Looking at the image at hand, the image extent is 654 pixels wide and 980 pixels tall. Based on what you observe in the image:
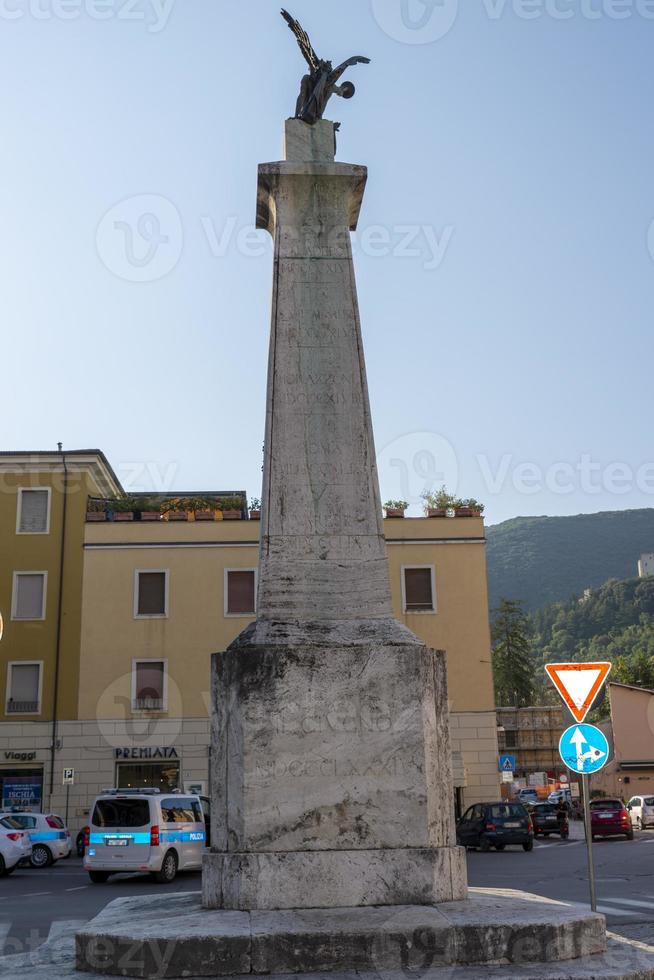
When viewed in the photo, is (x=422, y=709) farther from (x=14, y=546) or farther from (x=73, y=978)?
(x=14, y=546)

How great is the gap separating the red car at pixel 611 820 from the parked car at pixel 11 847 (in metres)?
16.9

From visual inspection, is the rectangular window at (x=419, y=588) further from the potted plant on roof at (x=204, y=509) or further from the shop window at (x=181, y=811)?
the shop window at (x=181, y=811)

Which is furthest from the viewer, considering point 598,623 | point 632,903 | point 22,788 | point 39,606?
point 598,623

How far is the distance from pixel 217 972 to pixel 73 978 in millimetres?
840

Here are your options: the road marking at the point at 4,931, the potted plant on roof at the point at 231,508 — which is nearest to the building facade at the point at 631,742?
the potted plant on roof at the point at 231,508

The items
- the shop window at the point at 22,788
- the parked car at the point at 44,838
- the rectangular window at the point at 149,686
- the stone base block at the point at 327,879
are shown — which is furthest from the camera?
the rectangular window at the point at 149,686

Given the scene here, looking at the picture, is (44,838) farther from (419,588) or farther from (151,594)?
(419,588)

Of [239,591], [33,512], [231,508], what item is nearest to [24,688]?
[33,512]

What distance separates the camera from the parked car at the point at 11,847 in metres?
21.0

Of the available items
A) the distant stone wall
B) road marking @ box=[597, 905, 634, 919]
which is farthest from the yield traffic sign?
the distant stone wall

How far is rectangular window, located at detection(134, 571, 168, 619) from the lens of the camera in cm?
Answer: 3269

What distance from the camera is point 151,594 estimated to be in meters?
32.8

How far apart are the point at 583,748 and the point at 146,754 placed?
24.5 m

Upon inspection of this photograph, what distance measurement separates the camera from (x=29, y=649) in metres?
33.0
